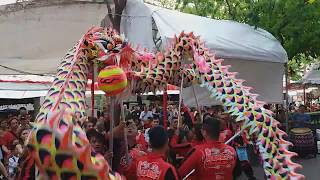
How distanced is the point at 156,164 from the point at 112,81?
6.60 ft

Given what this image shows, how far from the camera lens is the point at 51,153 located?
1502 mm

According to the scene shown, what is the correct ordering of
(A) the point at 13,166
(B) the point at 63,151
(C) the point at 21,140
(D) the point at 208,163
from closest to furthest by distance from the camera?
(B) the point at 63,151 → (D) the point at 208,163 → (A) the point at 13,166 → (C) the point at 21,140

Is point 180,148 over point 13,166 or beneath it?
over

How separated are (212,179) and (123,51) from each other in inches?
116

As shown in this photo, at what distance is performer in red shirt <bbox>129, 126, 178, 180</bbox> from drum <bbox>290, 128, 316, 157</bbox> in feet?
36.0

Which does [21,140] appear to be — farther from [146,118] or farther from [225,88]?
[146,118]

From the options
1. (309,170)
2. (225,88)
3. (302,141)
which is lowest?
(309,170)

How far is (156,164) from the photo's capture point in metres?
4.34

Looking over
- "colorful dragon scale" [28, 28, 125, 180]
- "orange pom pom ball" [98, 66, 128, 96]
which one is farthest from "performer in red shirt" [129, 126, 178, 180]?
"colorful dragon scale" [28, 28, 125, 180]

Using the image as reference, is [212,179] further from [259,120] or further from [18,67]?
[18,67]

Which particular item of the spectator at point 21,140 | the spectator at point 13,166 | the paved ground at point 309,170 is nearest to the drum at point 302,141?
the paved ground at point 309,170

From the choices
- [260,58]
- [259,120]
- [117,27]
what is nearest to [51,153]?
[259,120]

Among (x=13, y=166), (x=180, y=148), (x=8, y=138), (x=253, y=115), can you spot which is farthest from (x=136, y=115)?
(x=253, y=115)

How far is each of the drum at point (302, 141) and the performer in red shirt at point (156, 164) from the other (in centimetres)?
1099
